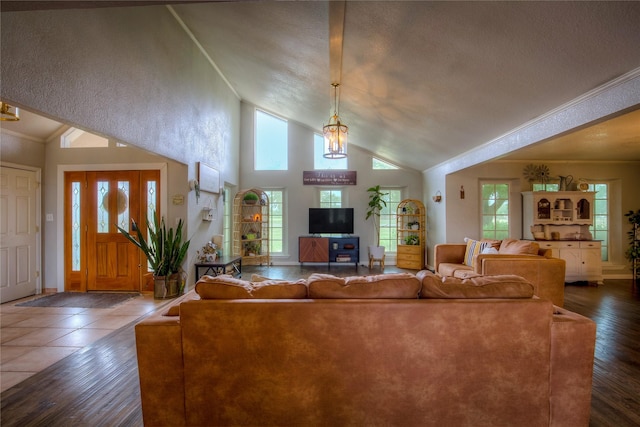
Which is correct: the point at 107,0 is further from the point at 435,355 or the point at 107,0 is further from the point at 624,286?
the point at 624,286

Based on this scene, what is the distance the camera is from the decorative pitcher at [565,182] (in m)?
5.90

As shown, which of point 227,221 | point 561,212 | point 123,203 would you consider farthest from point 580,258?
point 123,203

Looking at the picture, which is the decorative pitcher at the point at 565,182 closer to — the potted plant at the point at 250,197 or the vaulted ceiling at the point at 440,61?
the vaulted ceiling at the point at 440,61

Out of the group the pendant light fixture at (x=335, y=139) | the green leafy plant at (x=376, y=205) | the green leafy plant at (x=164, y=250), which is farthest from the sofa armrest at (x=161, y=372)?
the green leafy plant at (x=376, y=205)

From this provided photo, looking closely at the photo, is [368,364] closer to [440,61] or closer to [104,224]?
[440,61]

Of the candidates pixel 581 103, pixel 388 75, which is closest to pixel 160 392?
pixel 388 75

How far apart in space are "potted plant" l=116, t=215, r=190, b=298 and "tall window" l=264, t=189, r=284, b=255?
321 cm

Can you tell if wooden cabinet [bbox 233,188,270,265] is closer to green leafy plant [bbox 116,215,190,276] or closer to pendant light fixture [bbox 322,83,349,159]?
green leafy plant [bbox 116,215,190,276]

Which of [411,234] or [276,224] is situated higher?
[276,224]

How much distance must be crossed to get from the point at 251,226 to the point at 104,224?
319 cm

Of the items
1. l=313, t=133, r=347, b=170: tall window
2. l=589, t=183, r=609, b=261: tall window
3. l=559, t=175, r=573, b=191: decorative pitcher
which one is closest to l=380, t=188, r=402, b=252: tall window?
l=313, t=133, r=347, b=170: tall window

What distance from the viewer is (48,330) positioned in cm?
324

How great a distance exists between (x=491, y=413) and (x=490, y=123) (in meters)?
3.31

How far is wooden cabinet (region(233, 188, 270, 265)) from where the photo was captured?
23.5 feet
